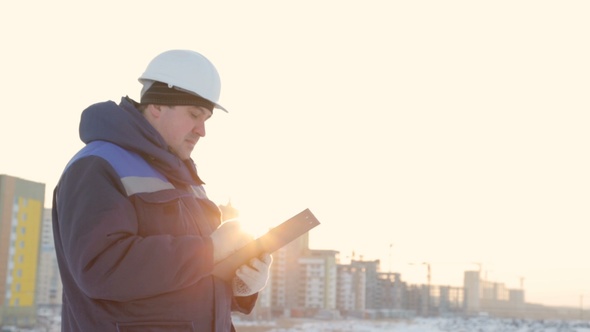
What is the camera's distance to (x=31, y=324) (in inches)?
1639

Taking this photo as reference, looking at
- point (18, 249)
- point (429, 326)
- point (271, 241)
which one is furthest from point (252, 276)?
point (429, 326)

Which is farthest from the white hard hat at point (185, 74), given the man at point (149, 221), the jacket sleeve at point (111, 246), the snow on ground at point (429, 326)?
the snow on ground at point (429, 326)

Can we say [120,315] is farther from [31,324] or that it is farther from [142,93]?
[31,324]

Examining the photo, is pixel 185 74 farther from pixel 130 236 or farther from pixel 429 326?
pixel 429 326

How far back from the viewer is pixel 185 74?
1456 mm

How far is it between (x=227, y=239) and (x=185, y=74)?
10.8 inches

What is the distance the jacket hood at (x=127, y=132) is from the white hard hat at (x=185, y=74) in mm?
67

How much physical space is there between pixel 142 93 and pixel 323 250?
63787mm

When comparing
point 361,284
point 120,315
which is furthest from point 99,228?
point 361,284

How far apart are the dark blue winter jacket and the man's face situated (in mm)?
29

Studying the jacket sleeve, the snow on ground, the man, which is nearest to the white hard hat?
the man

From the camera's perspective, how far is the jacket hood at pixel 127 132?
4.63 ft

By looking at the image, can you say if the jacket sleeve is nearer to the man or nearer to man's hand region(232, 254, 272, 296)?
the man

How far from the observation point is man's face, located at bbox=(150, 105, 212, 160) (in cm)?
146
